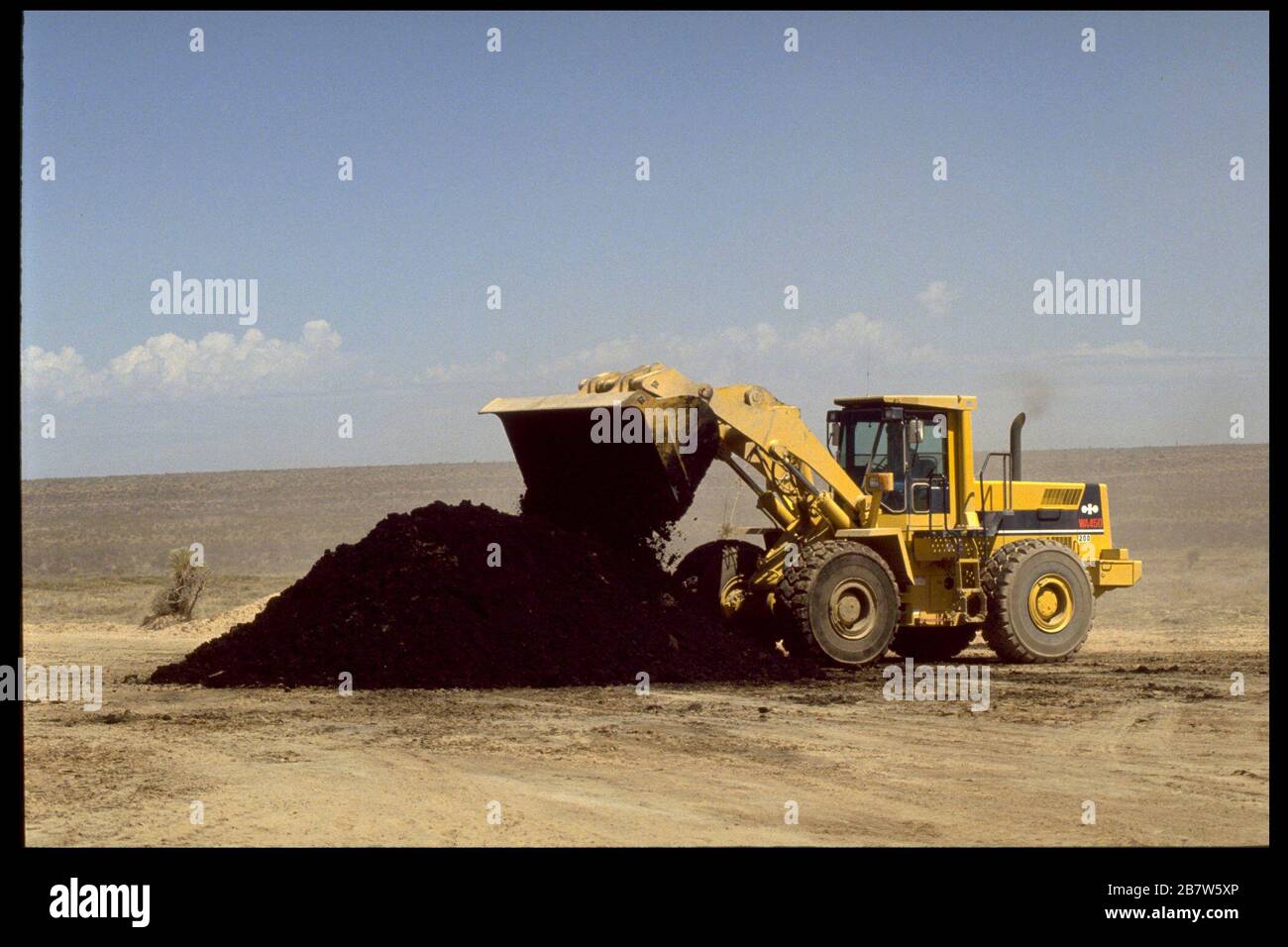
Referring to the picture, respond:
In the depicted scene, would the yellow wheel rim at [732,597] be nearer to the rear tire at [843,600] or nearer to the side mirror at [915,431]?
the rear tire at [843,600]

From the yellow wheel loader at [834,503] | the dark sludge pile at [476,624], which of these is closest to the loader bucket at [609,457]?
the yellow wheel loader at [834,503]

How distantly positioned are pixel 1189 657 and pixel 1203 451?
7789cm

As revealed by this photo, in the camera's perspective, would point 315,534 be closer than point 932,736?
No

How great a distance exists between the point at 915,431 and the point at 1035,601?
8.35 ft

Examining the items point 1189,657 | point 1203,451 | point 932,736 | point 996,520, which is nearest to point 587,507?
point 996,520

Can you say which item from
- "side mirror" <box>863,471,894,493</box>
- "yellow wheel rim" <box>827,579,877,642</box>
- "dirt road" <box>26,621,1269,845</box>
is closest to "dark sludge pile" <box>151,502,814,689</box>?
"dirt road" <box>26,621,1269,845</box>

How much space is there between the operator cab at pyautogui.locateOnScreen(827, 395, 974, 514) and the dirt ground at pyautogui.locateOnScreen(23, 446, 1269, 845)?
2.15 metres

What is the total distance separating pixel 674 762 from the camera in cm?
1282

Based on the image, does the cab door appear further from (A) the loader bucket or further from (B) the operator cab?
(A) the loader bucket

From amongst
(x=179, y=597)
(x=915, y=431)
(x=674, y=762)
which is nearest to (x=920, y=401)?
(x=915, y=431)

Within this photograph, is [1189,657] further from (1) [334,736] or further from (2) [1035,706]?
(1) [334,736]

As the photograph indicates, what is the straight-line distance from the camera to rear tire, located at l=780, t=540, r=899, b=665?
1786 cm

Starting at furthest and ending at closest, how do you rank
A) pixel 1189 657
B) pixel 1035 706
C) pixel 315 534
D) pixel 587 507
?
pixel 315 534 → pixel 1189 657 → pixel 587 507 → pixel 1035 706

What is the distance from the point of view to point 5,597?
23.4 ft
